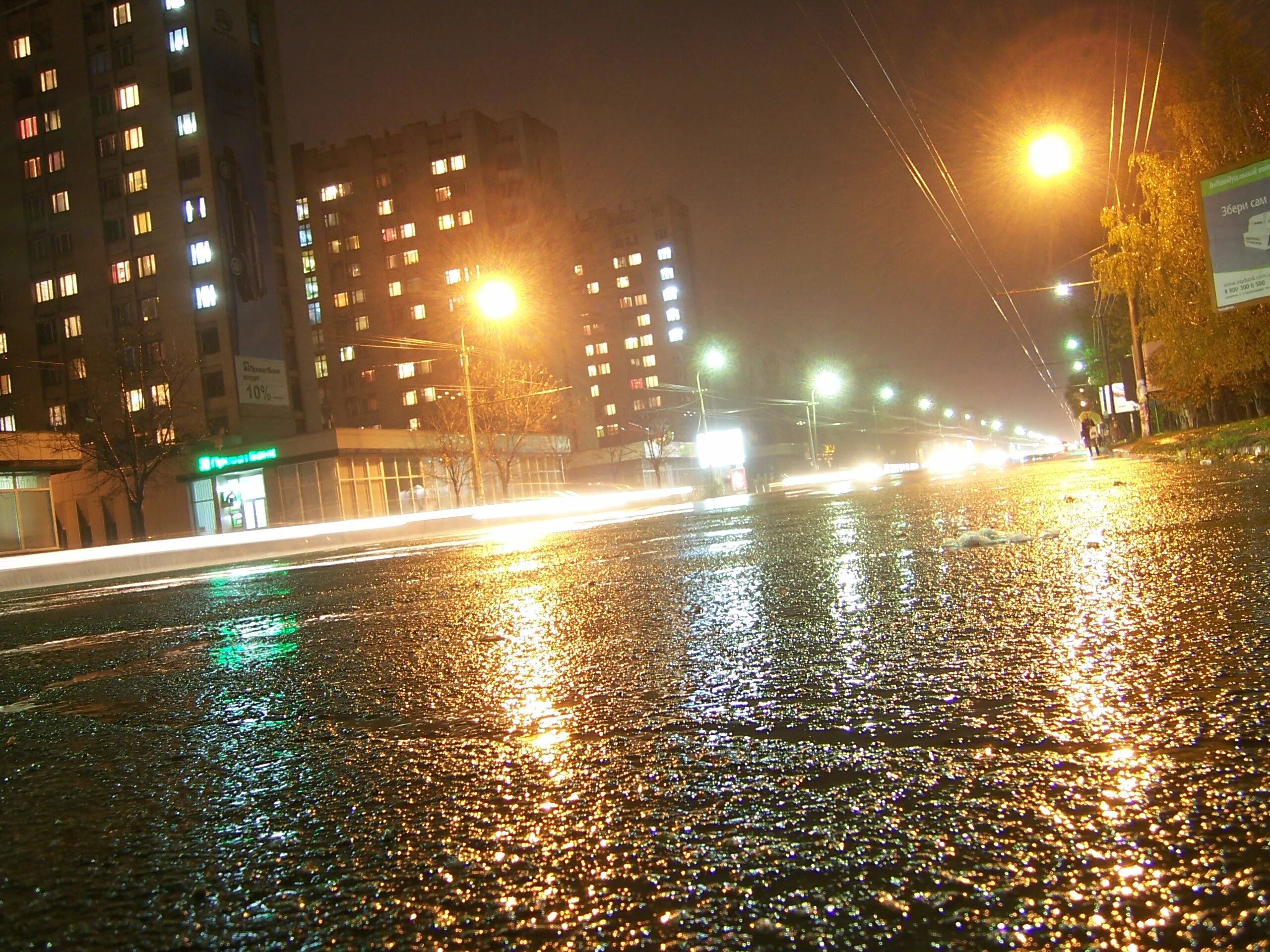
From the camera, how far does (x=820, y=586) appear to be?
4973 millimetres

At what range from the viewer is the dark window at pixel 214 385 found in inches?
2451

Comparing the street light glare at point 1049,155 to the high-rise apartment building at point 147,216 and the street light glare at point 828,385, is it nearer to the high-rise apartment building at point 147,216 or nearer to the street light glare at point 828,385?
the high-rise apartment building at point 147,216

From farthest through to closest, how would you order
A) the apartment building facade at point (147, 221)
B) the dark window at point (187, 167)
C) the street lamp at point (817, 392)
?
the street lamp at point (817, 392), the dark window at point (187, 167), the apartment building facade at point (147, 221)

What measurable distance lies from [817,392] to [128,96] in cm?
7531

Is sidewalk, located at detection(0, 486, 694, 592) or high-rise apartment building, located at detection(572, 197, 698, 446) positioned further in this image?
high-rise apartment building, located at detection(572, 197, 698, 446)

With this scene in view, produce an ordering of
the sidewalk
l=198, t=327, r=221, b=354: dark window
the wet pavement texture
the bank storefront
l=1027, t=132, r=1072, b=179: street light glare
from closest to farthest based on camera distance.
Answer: the wet pavement texture, the sidewalk, l=1027, t=132, r=1072, b=179: street light glare, the bank storefront, l=198, t=327, r=221, b=354: dark window

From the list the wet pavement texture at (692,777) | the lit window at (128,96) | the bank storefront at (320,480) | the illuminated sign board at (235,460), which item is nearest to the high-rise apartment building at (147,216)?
the lit window at (128,96)

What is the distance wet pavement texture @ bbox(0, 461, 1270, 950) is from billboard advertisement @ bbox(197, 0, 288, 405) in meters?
64.2

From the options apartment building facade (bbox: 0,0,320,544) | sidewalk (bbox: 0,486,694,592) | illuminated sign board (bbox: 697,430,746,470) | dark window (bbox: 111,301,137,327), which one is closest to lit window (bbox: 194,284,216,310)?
apartment building facade (bbox: 0,0,320,544)

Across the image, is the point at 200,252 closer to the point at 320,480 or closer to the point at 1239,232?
the point at 320,480

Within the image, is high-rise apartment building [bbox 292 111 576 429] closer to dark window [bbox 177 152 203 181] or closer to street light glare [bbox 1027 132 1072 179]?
dark window [bbox 177 152 203 181]

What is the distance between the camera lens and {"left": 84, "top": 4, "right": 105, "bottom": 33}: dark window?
65500mm

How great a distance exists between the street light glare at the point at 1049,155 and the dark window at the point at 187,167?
5834cm

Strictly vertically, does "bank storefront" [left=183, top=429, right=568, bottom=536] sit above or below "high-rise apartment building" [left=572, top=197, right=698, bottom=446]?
below
